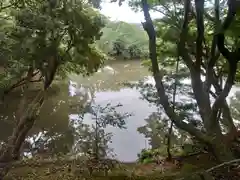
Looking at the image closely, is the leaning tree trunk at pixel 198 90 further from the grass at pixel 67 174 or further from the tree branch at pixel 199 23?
the grass at pixel 67 174

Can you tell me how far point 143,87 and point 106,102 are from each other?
2.51 m

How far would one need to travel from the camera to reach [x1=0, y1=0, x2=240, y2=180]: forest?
262 centimetres

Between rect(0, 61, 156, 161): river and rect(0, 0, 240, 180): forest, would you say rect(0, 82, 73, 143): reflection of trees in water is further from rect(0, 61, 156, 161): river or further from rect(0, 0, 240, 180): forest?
rect(0, 0, 240, 180): forest

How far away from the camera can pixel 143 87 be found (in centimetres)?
672

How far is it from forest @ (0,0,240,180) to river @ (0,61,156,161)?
0.18 metres

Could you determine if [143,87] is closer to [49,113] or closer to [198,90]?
[49,113]

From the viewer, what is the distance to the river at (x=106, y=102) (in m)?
6.57

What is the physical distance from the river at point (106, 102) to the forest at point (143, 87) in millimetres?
177

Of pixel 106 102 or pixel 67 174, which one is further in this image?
pixel 106 102

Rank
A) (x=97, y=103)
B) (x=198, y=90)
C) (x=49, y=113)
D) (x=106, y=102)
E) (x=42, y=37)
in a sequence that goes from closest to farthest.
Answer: (x=198, y=90), (x=42, y=37), (x=49, y=113), (x=97, y=103), (x=106, y=102)

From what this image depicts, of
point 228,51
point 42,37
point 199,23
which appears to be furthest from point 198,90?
point 42,37

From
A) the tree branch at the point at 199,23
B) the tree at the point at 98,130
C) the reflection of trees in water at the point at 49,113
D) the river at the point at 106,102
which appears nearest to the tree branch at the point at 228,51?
the tree branch at the point at 199,23

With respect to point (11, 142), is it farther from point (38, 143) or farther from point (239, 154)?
point (239, 154)

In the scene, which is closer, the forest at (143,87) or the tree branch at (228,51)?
the tree branch at (228,51)
